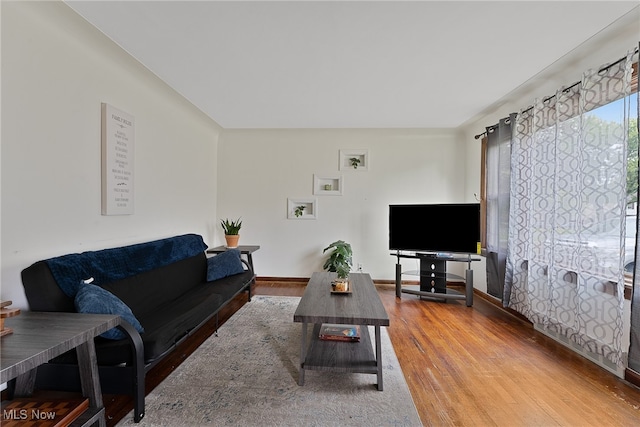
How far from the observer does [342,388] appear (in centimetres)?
184

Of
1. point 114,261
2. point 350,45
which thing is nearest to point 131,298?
point 114,261

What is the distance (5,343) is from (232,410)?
1135 millimetres

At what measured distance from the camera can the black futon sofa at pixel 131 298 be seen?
5.09 feet

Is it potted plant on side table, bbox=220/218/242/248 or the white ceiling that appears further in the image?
potted plant on side table, bbox=220/218/242/248

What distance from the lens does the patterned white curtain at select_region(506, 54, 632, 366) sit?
1958 millimetres

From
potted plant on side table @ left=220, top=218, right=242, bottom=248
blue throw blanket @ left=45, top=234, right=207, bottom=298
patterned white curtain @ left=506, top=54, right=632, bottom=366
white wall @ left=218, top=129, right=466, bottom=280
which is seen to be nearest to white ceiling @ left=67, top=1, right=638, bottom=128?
patterned white curtain @ left=506, top=54, right=632, bottom=366

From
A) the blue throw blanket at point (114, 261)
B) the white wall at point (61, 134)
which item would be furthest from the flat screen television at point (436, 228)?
the white wall at point (61, 134)

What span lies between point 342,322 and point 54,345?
4.72 feet

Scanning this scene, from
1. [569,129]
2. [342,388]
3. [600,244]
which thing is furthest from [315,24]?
[600,244]

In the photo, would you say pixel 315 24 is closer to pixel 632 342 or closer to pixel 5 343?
pixel 5 343

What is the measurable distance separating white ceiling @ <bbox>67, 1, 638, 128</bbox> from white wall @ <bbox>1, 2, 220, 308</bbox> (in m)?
0.26

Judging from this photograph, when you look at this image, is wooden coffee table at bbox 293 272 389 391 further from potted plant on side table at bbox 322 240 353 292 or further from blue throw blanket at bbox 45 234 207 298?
potted plant on side table at bbox 322 240 353 292

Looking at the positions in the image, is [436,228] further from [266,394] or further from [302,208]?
[266,394]

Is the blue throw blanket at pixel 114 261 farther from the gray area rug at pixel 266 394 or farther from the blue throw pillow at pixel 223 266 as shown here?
the gray area rug at pixel 266 394
